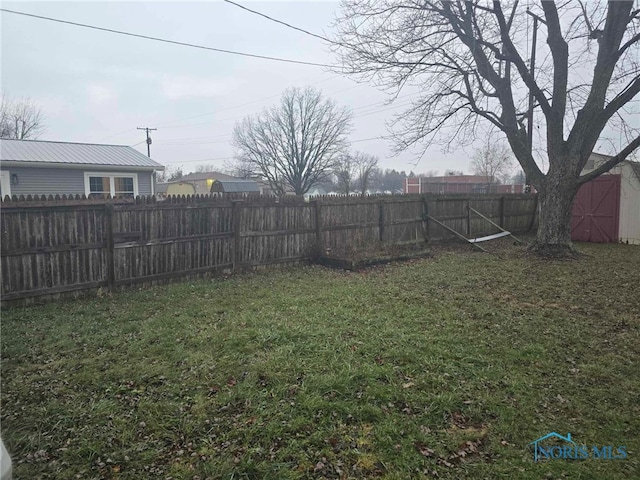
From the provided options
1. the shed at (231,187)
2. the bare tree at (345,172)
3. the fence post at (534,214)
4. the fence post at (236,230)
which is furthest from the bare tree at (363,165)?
the fence post at (236,230)

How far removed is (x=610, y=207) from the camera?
45.4 ft

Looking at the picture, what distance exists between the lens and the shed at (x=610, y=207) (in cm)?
1330

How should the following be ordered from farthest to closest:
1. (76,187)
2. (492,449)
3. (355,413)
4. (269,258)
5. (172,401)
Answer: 1. (76,187)
2. (269,258)
3. (172,401)
4. (355,413)
5. (492,449)

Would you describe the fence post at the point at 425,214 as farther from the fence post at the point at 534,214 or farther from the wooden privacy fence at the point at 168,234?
the fence post at the point at 534,214

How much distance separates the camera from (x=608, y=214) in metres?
13.9

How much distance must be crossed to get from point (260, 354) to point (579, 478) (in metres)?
2.73

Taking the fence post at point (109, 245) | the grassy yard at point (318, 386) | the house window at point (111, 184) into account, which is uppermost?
the house window at point (111, 184)

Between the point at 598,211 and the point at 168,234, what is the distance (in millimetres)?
14051

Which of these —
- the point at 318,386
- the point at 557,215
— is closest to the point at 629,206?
the point at 557,215

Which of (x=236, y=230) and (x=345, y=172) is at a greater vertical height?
(x=345, y=172)

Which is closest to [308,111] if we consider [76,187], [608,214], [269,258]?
[76,187]

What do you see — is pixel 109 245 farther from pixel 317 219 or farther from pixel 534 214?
pixel 534 214

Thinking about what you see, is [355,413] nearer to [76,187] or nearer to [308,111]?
[76,187]

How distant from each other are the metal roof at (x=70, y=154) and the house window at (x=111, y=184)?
0.54 metres
